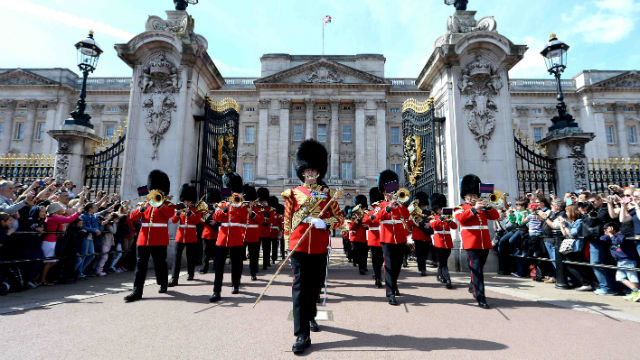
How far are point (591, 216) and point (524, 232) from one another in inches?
69.1

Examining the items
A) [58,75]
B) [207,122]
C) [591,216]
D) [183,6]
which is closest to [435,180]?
[591,216]

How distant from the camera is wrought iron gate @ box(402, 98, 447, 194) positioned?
32.0 feet

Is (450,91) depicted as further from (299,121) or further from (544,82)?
(544,82)

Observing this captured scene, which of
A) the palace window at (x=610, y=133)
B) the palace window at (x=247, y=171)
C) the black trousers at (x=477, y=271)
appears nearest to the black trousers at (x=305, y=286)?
the black trousers at (x=477, y=271)

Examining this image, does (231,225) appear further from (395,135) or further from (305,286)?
(395,135)

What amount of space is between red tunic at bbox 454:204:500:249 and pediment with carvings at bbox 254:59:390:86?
36501 millimetres

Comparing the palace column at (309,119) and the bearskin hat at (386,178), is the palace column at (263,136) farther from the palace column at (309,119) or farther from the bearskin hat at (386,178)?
the bearskin hat at (386,178)

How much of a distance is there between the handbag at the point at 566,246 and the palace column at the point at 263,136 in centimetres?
3306

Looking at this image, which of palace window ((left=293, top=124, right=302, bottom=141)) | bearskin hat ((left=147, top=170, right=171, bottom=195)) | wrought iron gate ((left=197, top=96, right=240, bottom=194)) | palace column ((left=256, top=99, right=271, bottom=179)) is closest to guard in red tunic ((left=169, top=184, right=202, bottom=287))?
bearskin hat ((left=147, top=170, right=171, bottom=195))

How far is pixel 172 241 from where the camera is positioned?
28.8ft

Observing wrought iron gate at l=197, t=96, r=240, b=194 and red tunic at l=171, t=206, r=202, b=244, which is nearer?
red tunic at l=171, t=206, r=202, b=244

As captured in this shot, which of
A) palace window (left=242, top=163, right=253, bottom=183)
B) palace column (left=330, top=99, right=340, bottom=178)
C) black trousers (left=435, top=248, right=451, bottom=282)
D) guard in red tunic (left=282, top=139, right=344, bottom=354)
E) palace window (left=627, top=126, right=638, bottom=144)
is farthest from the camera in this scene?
palace window (left=242, top=163, right=253, bottom=183)

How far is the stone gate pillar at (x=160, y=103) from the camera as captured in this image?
30.2 ft

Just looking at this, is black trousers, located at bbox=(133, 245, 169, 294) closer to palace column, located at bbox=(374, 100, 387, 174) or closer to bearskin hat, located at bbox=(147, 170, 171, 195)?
bearskin hat, located at bbox=(147, 170, 171, 195)
